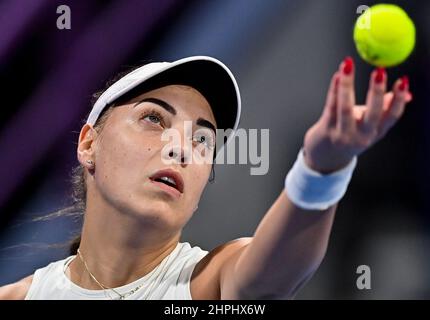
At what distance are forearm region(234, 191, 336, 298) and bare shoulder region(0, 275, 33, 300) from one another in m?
0.85

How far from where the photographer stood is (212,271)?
1.61 m

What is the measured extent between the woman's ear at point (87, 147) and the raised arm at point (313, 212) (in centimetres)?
62

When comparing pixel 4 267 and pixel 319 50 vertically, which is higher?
pixel 319 50

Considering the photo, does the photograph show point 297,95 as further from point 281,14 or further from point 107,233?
point 107,233

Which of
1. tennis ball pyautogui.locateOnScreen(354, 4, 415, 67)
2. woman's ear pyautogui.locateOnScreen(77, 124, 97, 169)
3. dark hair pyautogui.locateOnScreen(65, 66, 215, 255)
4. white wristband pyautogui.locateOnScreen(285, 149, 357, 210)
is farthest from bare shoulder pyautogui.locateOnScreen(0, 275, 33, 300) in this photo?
tennis ball pyautogui.locateOnScreen(354, 4, 415, 67)

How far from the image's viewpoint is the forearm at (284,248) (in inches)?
50.6

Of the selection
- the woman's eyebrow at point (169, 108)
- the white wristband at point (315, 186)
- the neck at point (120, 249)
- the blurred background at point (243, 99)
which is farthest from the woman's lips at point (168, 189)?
the blurred background at point (243, 99)

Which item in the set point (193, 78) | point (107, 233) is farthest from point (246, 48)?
point (107, 233)

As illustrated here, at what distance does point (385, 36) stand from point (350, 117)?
0.84ft

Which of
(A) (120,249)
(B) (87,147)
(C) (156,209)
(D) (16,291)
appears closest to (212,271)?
(C) (156,209)

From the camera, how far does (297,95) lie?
254cm

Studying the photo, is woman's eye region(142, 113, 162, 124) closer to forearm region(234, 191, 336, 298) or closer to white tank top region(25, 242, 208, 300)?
white tank top region(25, 242, 208, 300)

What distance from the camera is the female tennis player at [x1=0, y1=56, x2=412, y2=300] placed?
146cm
